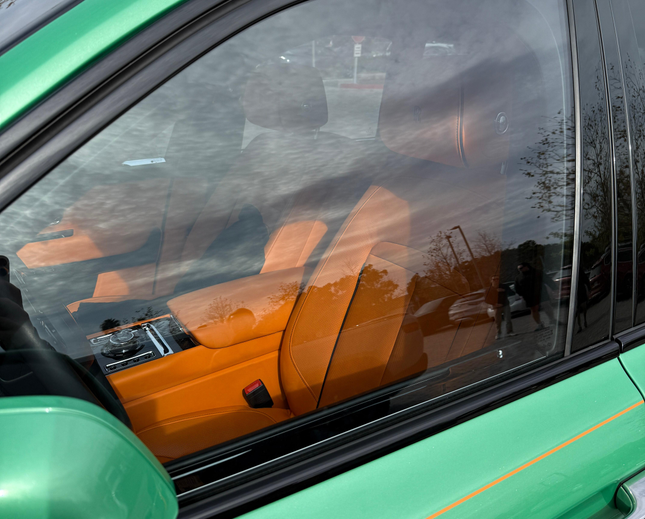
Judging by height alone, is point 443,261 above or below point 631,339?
above

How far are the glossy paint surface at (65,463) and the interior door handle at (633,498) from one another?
2.88ft

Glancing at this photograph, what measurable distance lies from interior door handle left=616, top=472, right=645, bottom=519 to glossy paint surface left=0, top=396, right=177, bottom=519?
877 mm

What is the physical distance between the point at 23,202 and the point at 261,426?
0.52 meters

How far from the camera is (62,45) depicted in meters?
0.65

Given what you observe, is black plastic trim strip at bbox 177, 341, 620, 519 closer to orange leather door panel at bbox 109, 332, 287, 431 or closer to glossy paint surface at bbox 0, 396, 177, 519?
glossy paint surface at bbox 0, 396, 177, 519

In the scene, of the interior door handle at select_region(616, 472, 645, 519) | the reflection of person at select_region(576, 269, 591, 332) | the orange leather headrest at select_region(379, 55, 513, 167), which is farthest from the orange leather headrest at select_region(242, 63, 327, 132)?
the interior door handle at select_region(616, 472, 645, 519)

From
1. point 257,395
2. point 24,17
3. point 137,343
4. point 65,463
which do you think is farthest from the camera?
point 257,395

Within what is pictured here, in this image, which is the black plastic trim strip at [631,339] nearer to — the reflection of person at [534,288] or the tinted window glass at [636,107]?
the tinted window glass at [636,107]

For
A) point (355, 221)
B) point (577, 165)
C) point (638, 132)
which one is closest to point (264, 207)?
point (355, 221)

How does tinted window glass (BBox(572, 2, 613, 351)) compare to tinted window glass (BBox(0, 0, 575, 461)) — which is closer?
tinted window glass (BBox(0, 0, 575, 461))

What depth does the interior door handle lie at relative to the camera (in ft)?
2.94

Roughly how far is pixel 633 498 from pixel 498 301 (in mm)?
442

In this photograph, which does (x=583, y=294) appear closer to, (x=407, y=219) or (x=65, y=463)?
(x=407, y=219)

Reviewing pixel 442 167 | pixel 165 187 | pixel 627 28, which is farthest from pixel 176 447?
pixel 627 28
